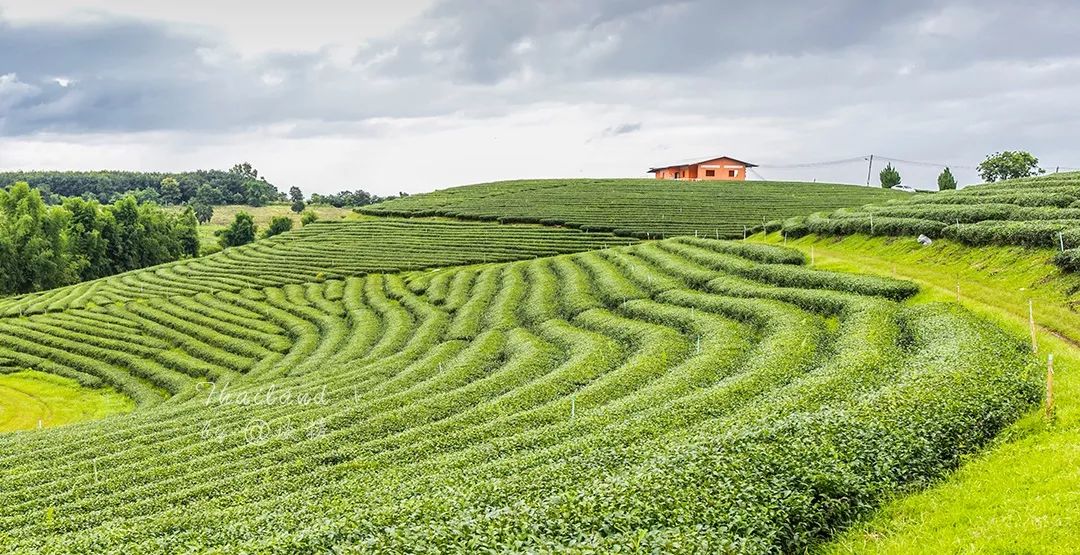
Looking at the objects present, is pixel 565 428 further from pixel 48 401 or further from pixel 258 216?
pixel 258 216

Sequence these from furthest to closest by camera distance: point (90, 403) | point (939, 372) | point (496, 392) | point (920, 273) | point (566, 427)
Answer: point (90, 403)
point (920, 273)
point (496, 392)
point (566, 427)
point (939, 372)

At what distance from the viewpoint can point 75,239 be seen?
3848 inches

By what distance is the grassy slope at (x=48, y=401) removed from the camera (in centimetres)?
4228

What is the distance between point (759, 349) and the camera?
27.5 meters

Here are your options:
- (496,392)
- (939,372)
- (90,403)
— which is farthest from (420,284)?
(939,372)

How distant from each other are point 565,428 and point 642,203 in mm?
Answer: 79595

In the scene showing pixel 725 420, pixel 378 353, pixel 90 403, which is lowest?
pixel 90 403

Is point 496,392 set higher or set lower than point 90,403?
higher

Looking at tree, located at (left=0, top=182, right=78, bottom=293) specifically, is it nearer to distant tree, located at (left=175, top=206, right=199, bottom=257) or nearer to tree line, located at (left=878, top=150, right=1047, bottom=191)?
distant tree, located at (left=175, top=206, right=199, bottom=257)

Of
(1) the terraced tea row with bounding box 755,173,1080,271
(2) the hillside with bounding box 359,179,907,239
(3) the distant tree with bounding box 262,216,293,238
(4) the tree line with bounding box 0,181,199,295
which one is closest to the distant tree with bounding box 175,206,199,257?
(4) the tree line with bounding box 0,181,199,295

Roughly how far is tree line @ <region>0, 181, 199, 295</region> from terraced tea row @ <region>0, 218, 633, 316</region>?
37.5 ft

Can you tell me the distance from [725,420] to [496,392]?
11.8 meters

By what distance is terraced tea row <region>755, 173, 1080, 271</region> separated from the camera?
3353 centimetres

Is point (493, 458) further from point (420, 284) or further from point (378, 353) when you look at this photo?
point (420, 284)
